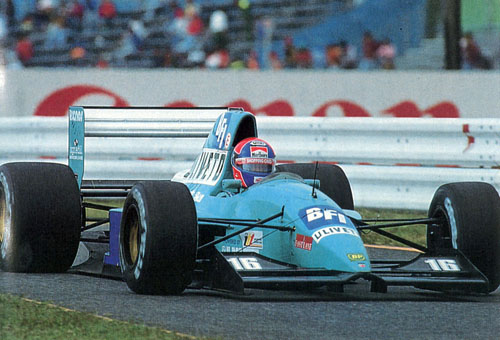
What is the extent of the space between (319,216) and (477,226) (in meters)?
1.13

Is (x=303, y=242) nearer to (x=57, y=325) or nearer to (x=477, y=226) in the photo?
(x=477, y=226)

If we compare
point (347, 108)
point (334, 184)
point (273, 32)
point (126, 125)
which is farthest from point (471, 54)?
point (126, 125)

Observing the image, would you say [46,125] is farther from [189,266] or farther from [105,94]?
[189,266]

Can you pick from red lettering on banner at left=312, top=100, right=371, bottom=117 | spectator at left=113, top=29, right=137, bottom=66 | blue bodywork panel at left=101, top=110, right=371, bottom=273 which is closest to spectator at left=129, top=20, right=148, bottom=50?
spectator at left=113, top=29, right=137, bottom=66

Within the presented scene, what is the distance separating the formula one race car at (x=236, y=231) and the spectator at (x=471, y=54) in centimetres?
608

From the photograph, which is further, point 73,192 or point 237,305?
point 73,192

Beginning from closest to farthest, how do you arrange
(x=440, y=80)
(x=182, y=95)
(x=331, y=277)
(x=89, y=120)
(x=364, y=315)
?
(x=364, y=315), (x=331, y=277), (x=89, y=120), (x=440, y=80), (x=182, y=95)

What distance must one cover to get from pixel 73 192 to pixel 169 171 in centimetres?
534

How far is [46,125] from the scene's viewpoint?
1342 cm

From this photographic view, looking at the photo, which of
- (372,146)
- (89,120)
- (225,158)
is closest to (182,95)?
(372,146)

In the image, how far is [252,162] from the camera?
7539mm

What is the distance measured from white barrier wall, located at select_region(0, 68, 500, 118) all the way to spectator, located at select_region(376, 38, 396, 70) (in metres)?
1.27

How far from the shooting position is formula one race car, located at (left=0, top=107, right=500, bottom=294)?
6383 mm

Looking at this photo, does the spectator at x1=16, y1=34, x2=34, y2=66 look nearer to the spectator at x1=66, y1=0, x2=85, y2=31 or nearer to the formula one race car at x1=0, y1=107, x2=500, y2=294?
the spectator at x1=66, y1=0, x2=85, y2=31
